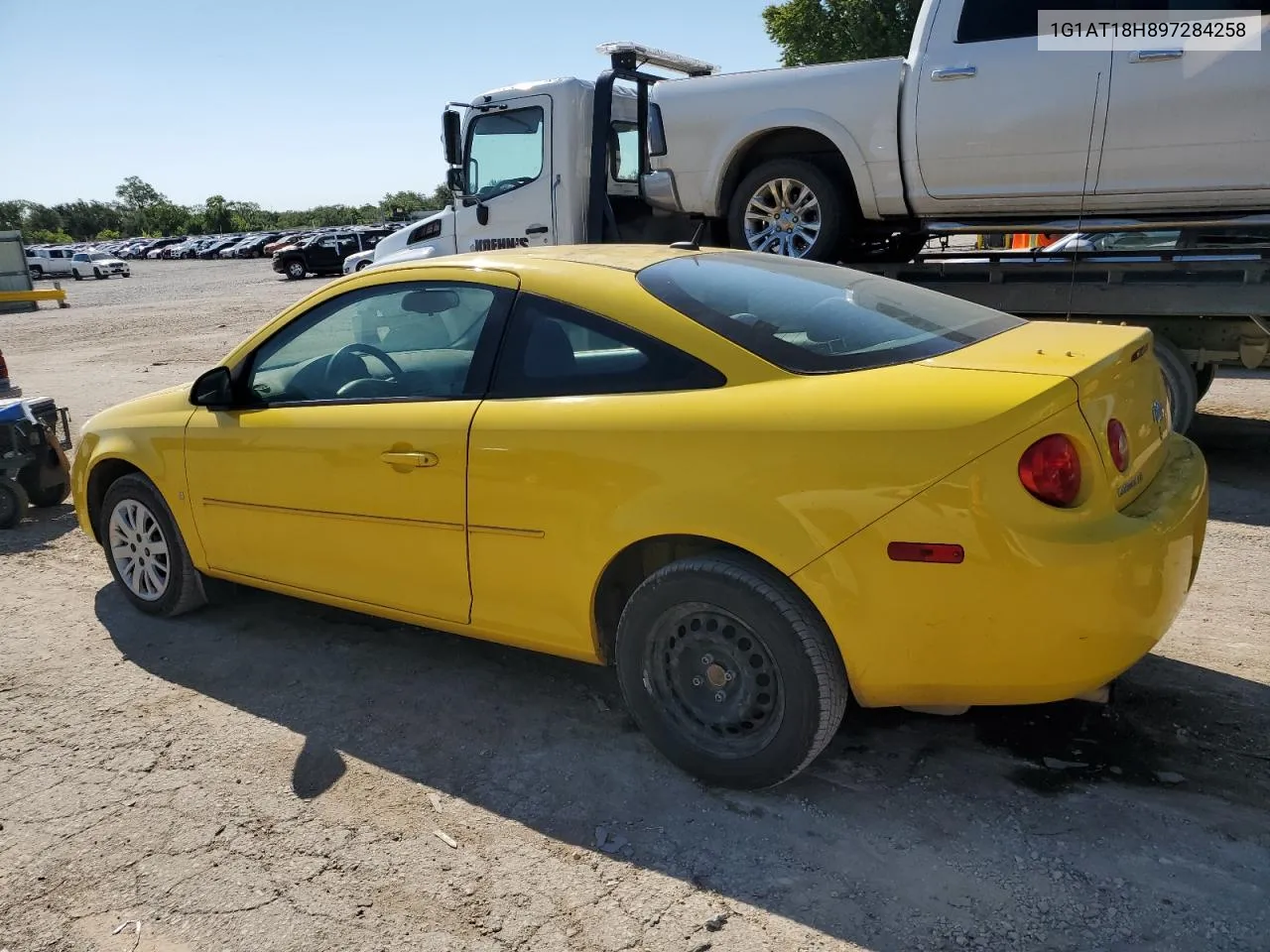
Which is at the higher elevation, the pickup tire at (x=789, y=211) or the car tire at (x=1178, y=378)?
the pickup tire at (x=789, y=211)

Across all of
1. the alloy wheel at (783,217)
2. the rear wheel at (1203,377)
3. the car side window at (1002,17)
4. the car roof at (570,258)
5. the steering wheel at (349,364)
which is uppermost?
the car side window at (1002,17)

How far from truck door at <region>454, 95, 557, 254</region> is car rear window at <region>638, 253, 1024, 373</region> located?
5.64m

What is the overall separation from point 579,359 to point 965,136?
448cm

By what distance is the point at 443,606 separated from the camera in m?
3.45

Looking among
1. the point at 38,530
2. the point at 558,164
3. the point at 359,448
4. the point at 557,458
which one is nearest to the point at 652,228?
the point at 558,164

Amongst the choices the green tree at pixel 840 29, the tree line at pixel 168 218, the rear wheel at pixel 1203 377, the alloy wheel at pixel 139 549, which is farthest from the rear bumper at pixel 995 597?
the tree line at pixel 168 218

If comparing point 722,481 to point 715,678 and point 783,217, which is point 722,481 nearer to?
point 715,678

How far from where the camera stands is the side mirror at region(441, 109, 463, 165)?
900cm

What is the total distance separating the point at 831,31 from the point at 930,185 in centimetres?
2958

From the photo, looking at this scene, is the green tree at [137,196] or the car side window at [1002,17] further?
the green tree at [137,196]

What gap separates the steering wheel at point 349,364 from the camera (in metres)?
3.74

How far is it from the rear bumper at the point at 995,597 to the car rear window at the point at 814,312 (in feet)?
1.86

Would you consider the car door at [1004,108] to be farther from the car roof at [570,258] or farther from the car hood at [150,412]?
the car hood at [150,412]

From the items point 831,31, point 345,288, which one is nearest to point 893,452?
point 345,288
